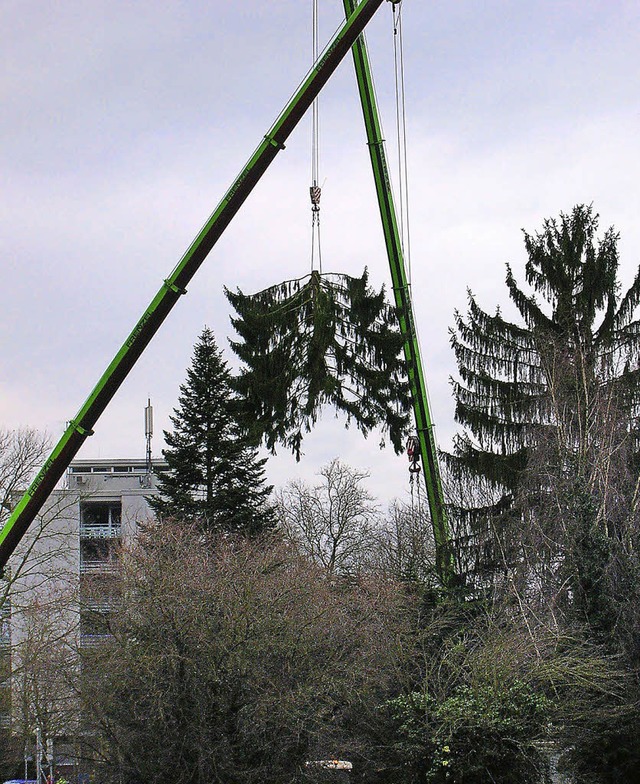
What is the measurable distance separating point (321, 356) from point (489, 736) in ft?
39.6

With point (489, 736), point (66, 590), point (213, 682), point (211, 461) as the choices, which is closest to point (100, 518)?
point (211, 461)

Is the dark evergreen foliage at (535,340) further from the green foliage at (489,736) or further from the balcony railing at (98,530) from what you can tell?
the balcony railing at (98,530)

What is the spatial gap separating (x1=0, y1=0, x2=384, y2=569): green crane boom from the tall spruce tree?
44.0 ft

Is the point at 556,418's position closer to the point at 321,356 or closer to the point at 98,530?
the point at 321,356

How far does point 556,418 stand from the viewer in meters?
28.4

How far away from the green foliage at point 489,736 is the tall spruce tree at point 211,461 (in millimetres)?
14938

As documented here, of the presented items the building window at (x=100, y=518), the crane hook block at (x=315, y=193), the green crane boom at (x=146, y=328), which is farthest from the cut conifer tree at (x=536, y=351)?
the building window at (x=100, y=518)

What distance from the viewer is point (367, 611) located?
83.0 ft

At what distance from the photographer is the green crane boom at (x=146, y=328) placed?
2236 centimetres

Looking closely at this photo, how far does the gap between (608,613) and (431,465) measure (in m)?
6.21

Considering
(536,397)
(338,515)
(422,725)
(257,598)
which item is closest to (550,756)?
(422,725)

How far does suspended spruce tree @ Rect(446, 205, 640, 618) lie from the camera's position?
26016mm

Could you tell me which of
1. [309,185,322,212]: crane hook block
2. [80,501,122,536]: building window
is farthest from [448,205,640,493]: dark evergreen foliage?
[80,501,122,536]: building window

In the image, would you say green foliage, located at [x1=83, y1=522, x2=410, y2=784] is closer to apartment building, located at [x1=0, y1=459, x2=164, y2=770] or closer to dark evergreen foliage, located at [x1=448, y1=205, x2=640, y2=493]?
apartment building, located at [x1=0, y1=459, x2=164, y2=770]
